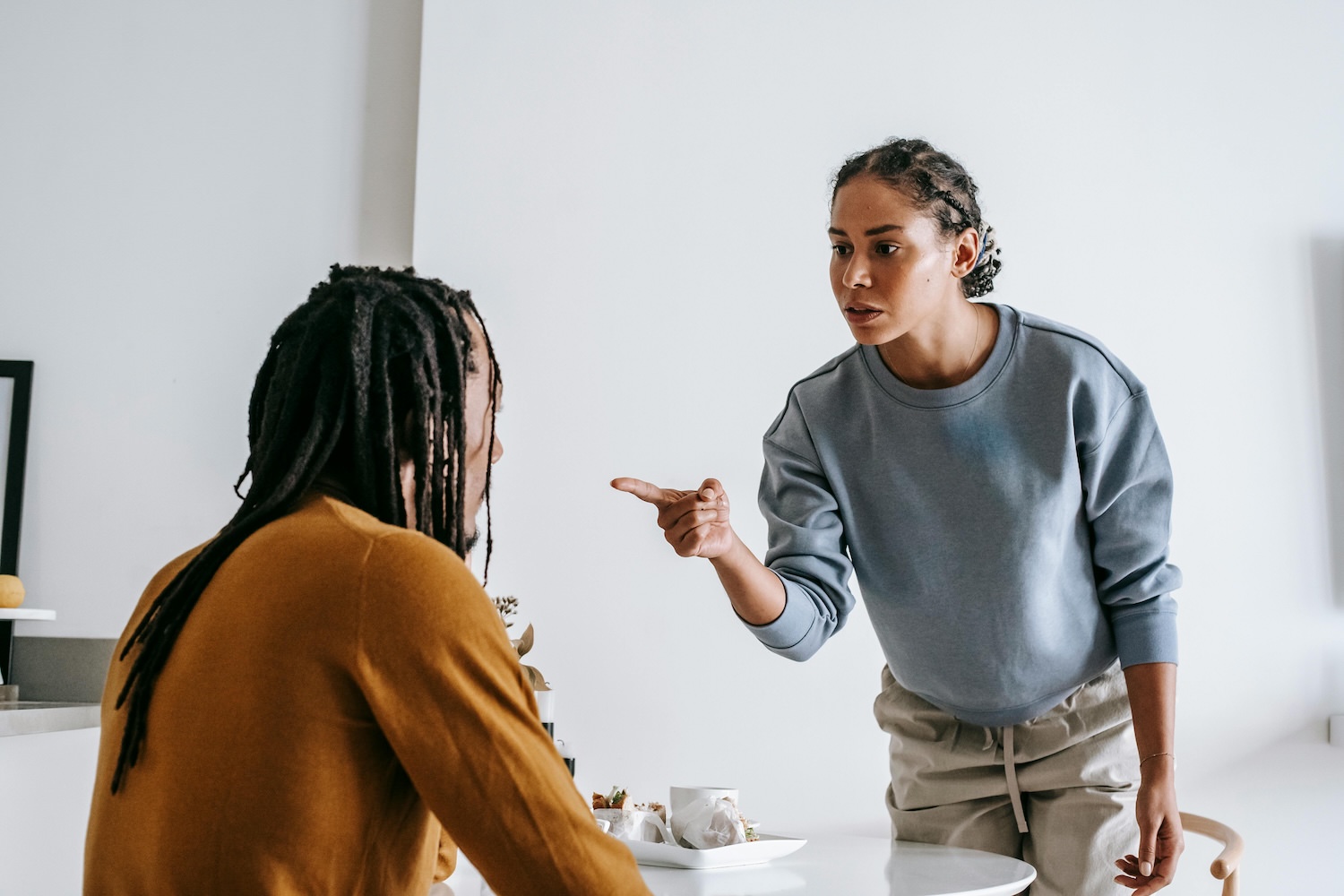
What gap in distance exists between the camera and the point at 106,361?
250 centimetres

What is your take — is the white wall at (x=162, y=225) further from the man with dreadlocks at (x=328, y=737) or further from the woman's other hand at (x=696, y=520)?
the man with dreadlocks at (x=328, y=737)

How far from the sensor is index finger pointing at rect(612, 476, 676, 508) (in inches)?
47.8

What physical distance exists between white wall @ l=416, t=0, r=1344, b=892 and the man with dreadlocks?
171 cm

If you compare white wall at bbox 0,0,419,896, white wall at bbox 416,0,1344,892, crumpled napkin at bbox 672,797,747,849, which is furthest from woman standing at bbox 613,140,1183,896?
white wall at bbox 0,0,419,896

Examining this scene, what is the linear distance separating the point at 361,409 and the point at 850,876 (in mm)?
738

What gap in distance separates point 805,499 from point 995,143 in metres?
1.51

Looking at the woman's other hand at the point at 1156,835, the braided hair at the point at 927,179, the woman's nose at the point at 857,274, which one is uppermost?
the braided hair at the point at 927,179

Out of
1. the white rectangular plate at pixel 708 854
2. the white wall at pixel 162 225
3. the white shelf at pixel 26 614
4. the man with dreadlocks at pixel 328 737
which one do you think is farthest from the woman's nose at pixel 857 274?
the white shelf at pixel 26 614

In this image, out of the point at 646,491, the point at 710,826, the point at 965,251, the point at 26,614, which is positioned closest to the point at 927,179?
the point at 965,251

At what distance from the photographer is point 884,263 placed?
1.44m

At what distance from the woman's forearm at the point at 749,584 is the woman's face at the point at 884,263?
1.11 ft

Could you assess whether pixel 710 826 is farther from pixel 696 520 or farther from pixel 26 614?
pixel 26 614

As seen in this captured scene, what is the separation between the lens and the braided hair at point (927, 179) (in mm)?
1452

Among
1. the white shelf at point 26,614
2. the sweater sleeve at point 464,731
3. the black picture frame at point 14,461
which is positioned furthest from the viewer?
the black picture frame at point 14,461
